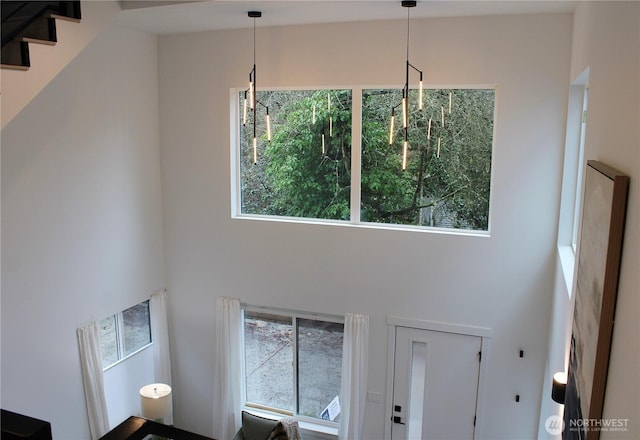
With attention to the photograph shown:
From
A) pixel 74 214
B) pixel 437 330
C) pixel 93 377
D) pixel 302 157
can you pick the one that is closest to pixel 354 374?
pixel 437 330

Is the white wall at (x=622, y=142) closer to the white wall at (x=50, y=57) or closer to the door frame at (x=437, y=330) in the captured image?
the door frame at (x=437, y=330)

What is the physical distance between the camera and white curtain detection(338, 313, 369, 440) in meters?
5.57

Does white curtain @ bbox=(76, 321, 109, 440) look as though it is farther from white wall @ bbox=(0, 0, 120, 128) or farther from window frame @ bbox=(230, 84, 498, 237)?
white wall @ bbox=(0, 0, 120, 128)

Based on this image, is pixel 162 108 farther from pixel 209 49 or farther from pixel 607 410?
pixel 607 410

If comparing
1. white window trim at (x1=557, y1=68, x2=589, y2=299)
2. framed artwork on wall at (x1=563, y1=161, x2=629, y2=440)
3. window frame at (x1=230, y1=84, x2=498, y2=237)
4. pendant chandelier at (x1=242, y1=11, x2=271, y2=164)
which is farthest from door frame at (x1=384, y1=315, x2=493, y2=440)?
framed artwork on wall at (x1=563, y1=161, x2=629, y2=440)

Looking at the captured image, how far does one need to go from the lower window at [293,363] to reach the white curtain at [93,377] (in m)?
1.70

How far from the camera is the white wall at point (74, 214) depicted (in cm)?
439

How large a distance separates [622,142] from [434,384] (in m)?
4.00

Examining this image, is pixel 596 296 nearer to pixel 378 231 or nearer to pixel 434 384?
pixel 378 231

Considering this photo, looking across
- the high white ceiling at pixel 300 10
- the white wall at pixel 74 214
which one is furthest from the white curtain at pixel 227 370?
the high white ceiling at pixel 300 10

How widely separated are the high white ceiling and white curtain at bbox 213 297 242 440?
3050mm

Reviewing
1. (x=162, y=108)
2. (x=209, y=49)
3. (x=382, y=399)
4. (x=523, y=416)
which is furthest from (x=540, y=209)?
(x=162, y=108)

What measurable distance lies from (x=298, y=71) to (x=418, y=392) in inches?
143

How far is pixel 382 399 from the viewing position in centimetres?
569
